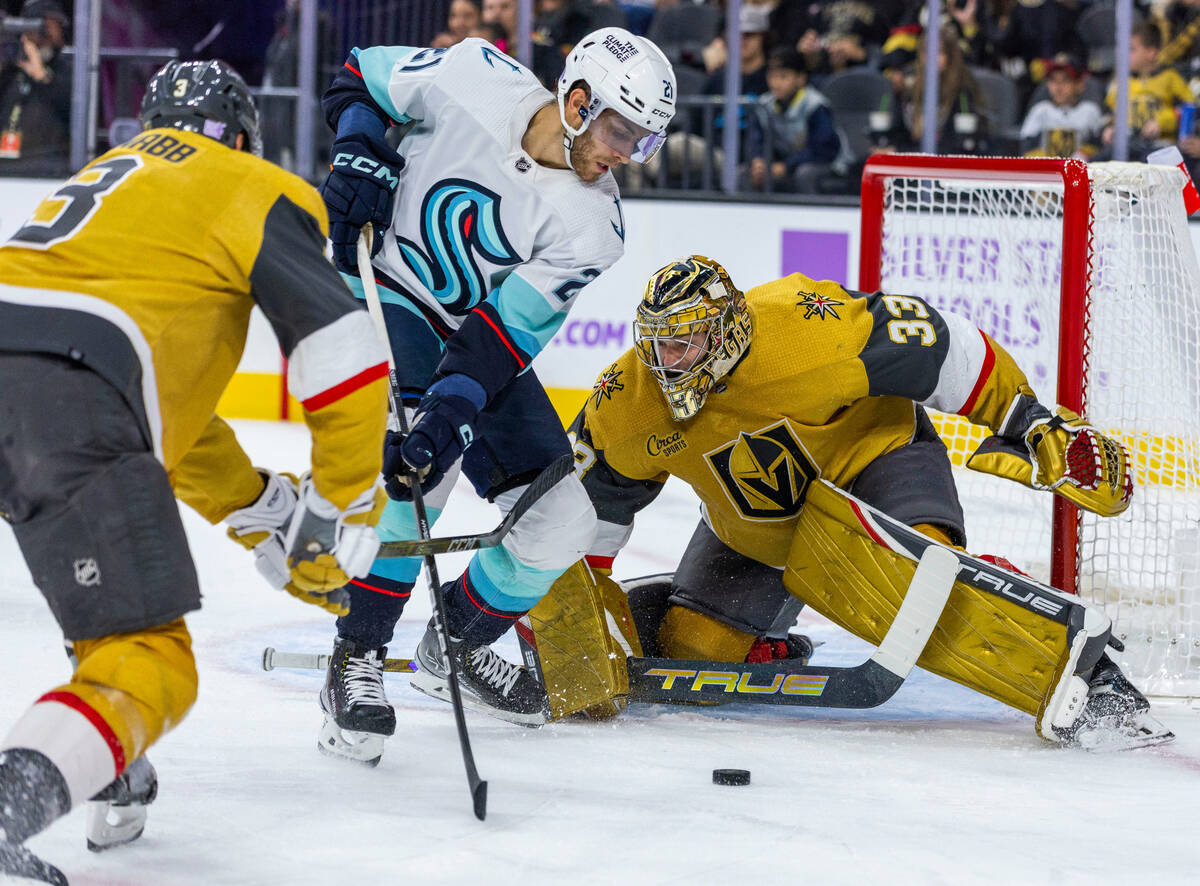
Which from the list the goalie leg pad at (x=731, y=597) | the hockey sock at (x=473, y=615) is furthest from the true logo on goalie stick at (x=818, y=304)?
the hockey sock at (x=473, y=615)

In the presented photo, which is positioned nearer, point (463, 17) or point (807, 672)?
point (807, 672)

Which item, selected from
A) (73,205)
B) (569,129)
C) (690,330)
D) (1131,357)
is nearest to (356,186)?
(569,129)

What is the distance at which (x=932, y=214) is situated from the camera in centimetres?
392

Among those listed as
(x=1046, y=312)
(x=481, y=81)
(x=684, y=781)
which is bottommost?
(x=684, y=781)

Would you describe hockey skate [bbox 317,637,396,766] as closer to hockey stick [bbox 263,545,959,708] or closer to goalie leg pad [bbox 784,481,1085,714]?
hockey stick [bbox 263,545,959,708]

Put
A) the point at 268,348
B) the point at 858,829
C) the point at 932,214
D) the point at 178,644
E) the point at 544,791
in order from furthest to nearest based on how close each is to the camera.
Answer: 1. the point at 268,348
2. the point at 932,214
3. the point at 544,791
4. the point at 858,829
5. the point at 178,644

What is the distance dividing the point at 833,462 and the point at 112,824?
148 centimetres

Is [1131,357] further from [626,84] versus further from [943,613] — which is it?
[626,84]

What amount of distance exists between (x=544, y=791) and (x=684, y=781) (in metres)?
0.23

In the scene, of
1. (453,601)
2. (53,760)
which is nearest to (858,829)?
(453,601)

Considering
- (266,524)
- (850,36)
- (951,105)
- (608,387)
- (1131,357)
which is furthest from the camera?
(850,36)

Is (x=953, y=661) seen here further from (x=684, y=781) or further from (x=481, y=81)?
(x=481, y=81)

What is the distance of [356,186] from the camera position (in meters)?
2.63

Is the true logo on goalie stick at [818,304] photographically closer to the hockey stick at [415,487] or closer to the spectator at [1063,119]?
the hockey stick at [415,487]
